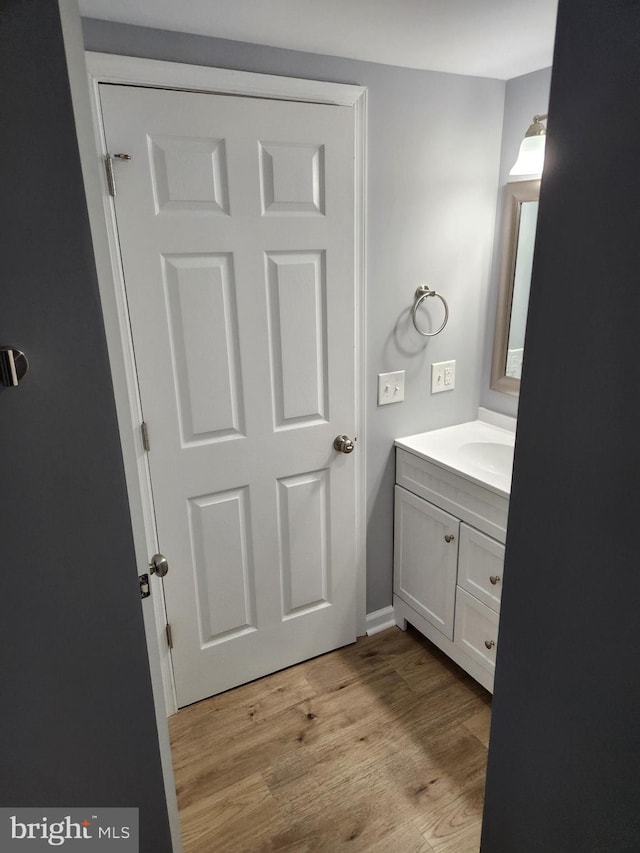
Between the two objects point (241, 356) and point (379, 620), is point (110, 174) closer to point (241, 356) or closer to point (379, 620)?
point (241, 356)

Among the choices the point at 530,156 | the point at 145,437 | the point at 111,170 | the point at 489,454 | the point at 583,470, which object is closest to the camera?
the point at 583,470

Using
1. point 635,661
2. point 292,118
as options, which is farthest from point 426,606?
point 292,118

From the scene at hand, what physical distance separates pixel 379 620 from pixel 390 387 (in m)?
1.04

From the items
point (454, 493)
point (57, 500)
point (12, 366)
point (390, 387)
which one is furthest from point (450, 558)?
point (12, 366)

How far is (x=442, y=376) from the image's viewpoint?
2.24 metres

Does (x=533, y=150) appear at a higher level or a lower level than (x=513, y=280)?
higher

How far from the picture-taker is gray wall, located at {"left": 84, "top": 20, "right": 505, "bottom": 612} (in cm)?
182

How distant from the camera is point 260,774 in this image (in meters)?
1.75

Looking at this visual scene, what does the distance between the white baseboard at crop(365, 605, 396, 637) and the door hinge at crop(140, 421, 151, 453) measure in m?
1.25

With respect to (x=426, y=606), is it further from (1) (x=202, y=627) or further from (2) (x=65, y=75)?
(2) (x=65, y=75)

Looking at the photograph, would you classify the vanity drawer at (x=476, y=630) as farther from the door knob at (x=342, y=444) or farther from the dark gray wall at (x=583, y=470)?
the dark gray wall at (x=583, y=470)

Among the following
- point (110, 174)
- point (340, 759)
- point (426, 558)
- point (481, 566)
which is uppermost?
point (110, 174)

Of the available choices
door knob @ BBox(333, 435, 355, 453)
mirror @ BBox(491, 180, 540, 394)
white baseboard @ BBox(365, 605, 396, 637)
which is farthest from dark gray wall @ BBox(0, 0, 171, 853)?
mirror @ BBox(491, 180, 540, 394)

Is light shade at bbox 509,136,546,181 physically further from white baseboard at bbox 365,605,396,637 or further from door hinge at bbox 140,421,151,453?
white baseboard at bbox 365,605,396,637
